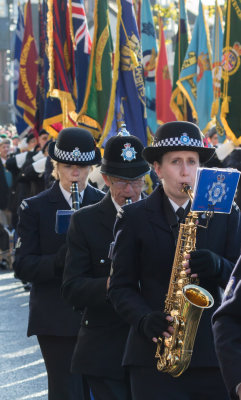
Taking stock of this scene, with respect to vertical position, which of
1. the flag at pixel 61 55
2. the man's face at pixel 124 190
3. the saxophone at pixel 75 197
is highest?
the man's face at pixel 124 190

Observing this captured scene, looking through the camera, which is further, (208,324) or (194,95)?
(194,95)

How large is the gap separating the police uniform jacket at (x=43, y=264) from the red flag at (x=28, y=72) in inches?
495

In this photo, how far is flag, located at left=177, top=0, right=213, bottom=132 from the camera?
51.0 feet

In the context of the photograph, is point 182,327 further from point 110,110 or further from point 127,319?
point 110,110

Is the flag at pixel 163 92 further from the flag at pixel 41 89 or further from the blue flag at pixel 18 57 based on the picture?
the blue flag at pixel 18 57

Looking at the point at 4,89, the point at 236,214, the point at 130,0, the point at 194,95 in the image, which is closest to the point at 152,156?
the point at 236,214

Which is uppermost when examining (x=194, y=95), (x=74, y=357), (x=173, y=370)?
(x=173, y=370)

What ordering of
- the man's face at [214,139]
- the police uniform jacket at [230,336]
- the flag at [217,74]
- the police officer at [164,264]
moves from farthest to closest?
the man's face at [214,139], the flag at [217,74], the police officer at [164,264], the police uniform jacket at [230,336]

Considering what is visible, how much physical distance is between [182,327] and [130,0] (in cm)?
807

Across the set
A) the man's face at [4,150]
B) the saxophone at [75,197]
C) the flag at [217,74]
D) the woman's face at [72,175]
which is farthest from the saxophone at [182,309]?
the man's face at [4,150]

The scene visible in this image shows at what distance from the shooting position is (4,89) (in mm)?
79688

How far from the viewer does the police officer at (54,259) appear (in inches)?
221

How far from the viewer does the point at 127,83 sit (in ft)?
36.0

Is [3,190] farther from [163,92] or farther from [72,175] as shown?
[72,175]
